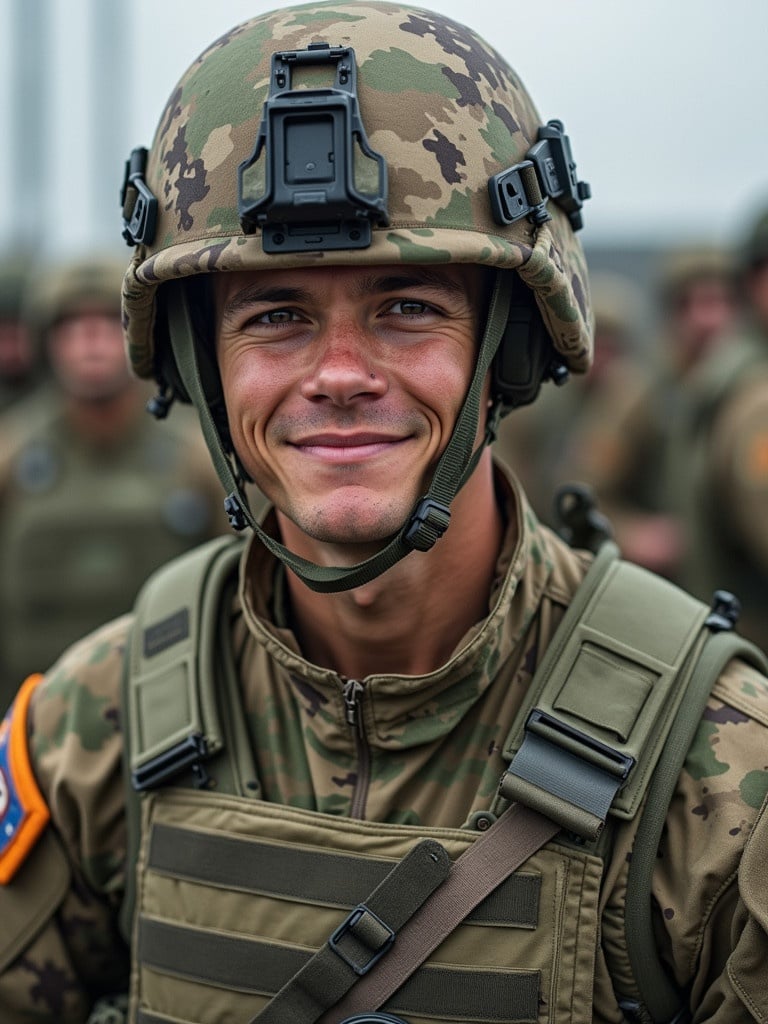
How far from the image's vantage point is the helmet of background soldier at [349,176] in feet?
8.03

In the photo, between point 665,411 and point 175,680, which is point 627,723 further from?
point 665,411

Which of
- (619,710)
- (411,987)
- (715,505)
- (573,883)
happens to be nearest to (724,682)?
(619,710)

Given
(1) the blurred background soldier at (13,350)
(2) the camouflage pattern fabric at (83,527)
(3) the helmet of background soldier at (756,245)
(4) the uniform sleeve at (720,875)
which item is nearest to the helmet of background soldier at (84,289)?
(2) the camouflage pattern fabric at (83,527)

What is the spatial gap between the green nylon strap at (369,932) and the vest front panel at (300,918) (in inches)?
1.2

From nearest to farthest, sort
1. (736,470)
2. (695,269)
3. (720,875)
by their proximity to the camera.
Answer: (720,875) < (736,470) < (695,269)

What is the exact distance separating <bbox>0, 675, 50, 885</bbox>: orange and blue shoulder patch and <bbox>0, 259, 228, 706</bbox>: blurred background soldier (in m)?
3.58

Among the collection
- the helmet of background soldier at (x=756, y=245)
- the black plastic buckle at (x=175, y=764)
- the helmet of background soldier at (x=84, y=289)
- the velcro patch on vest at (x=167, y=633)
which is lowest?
the black plastic buckle at (x=175, y=764)

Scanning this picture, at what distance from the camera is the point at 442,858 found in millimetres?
2432

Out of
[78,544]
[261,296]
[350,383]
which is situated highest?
[261,296]

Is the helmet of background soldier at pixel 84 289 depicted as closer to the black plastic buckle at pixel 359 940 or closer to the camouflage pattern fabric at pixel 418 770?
the camouflage pattern fabric at pixel 418 770

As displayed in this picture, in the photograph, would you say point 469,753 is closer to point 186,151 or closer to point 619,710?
point 619,710

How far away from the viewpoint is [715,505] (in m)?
6.50

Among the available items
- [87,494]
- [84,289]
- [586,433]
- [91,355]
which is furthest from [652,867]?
[586,433]

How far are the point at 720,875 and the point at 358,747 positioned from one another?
71cm
